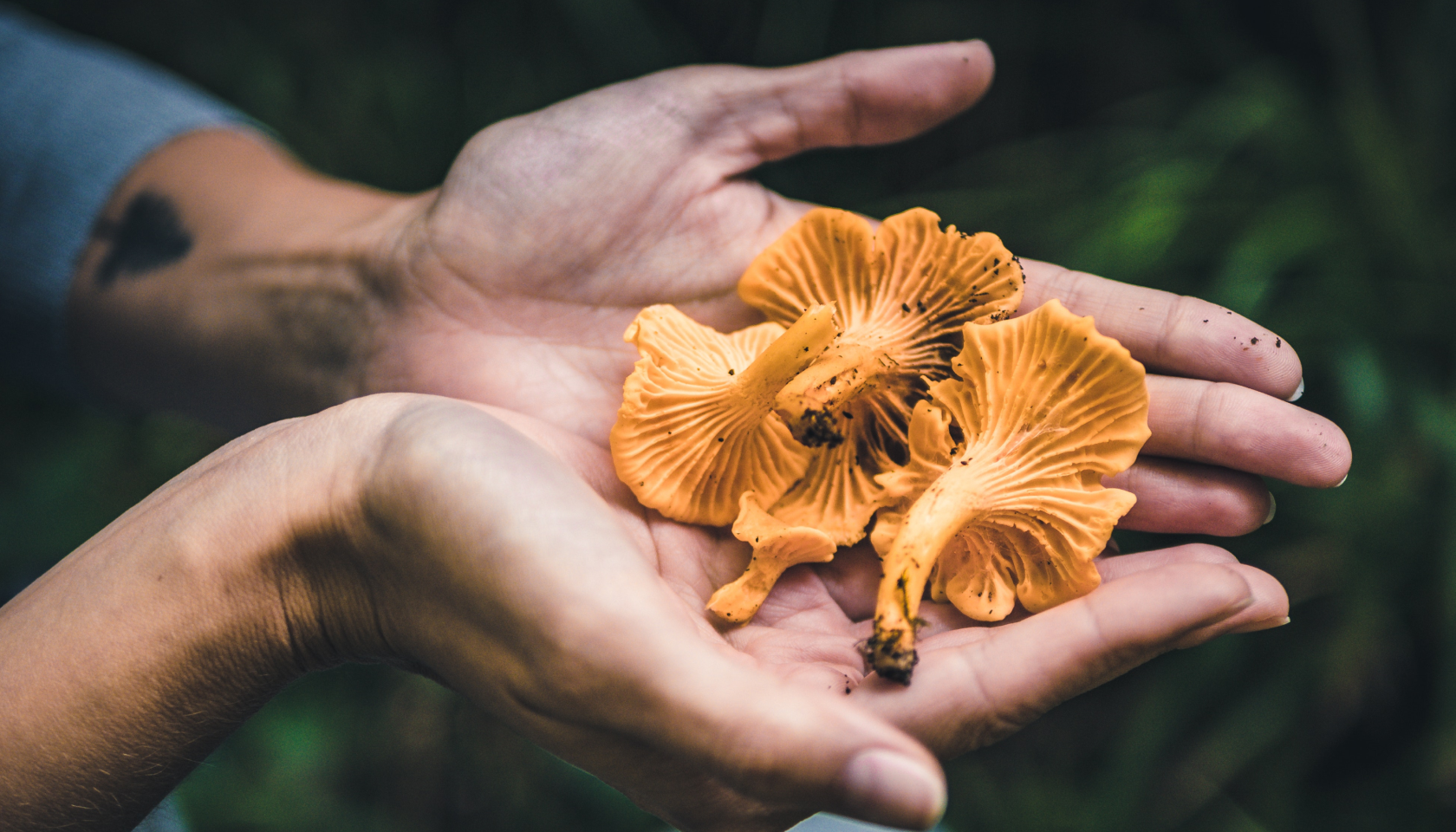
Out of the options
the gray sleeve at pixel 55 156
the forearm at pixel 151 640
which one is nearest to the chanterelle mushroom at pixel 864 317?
the forearm at pixel 151 640

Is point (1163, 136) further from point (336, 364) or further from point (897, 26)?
point (336, 364)

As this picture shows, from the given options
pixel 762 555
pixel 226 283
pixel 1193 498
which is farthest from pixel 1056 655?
pixel 226 283

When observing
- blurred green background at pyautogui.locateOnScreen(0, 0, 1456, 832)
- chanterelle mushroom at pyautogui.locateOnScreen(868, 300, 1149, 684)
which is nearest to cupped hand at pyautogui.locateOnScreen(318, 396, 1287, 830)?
chanterelle mushroom at pyautogui.locateOnScreen(868, 300, 1149, 684)

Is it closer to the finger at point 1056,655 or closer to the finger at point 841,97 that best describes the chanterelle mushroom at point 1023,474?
the finger at point 1056,655

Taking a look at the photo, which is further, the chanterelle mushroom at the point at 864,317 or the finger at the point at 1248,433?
the chanterelle mushroom at the point at 864,317

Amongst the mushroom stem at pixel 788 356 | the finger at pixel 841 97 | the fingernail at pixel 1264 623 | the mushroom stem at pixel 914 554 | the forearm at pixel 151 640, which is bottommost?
the forearm at pixel 151 640

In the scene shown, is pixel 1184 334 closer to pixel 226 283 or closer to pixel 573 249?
pixel 573 249
